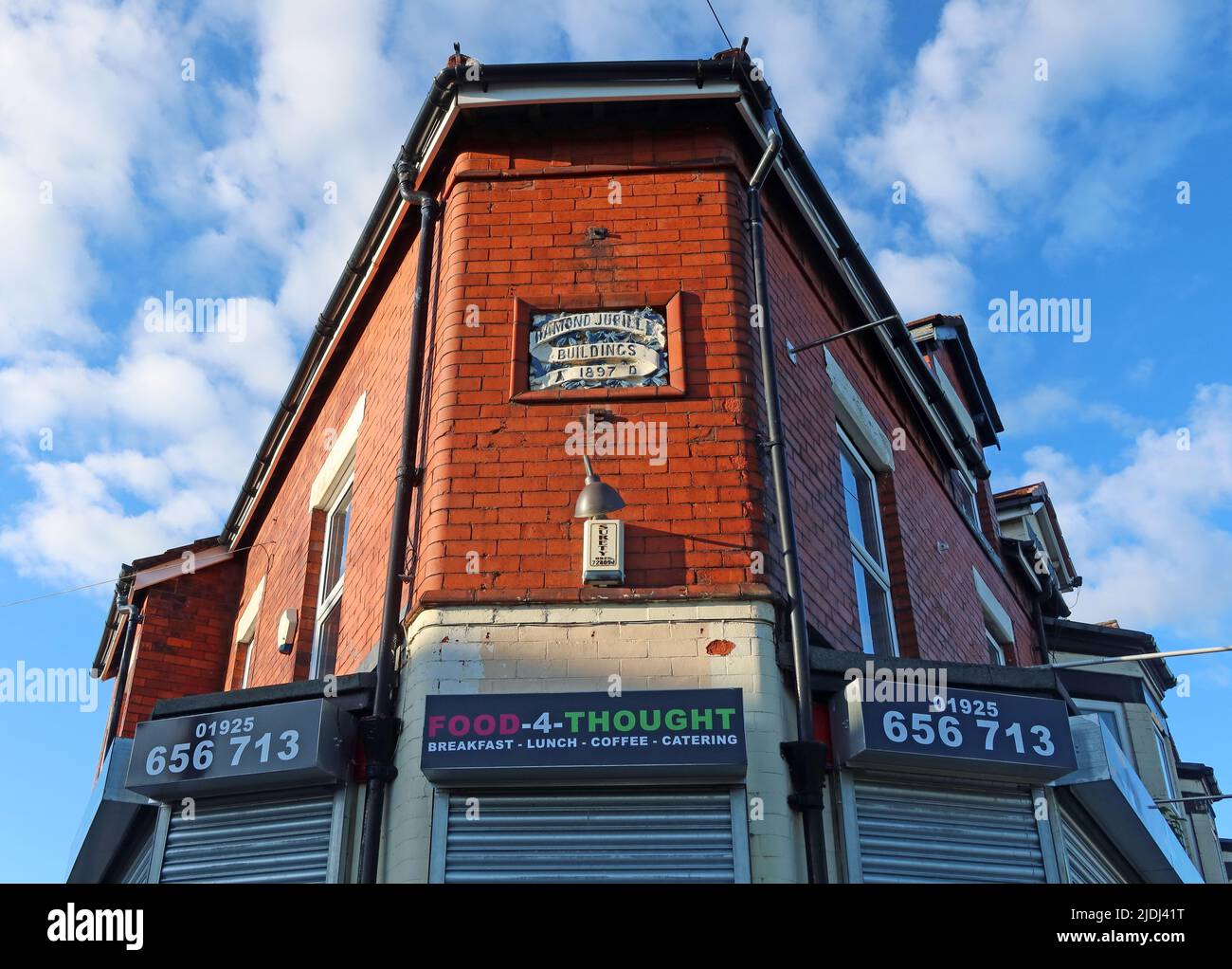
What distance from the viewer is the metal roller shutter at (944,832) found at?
266 inches

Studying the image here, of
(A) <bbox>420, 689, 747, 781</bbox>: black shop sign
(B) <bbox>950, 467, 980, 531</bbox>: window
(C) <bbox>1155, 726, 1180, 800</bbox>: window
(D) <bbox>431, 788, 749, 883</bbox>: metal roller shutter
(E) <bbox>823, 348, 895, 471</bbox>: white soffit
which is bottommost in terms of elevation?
(D) <bbox>431, 788, 749, 883</bbox>: metal roller shutter

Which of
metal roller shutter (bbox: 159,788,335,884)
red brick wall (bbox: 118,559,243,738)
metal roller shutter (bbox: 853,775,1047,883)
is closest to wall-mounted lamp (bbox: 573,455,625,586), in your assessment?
metal roller shutter (bbox: 853,775,1047,883)

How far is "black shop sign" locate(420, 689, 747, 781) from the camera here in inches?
250

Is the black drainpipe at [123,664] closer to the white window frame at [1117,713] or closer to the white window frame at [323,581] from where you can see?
the white window frame at [323,581]

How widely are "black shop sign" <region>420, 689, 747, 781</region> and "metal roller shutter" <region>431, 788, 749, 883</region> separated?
0.16m

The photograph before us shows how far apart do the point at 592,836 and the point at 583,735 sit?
525mm

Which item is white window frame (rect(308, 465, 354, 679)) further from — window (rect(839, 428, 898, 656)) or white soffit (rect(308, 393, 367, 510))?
window (rect(839, 428, 898, 656))

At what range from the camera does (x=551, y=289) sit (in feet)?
27.0

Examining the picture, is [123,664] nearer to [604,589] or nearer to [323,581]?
[323,581]

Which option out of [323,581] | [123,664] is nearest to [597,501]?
[323,581]

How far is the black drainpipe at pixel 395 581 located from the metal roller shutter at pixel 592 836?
39 centimetres

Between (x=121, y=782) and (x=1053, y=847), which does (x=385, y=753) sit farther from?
(x=1053, y=847)

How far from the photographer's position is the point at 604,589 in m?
7.08
